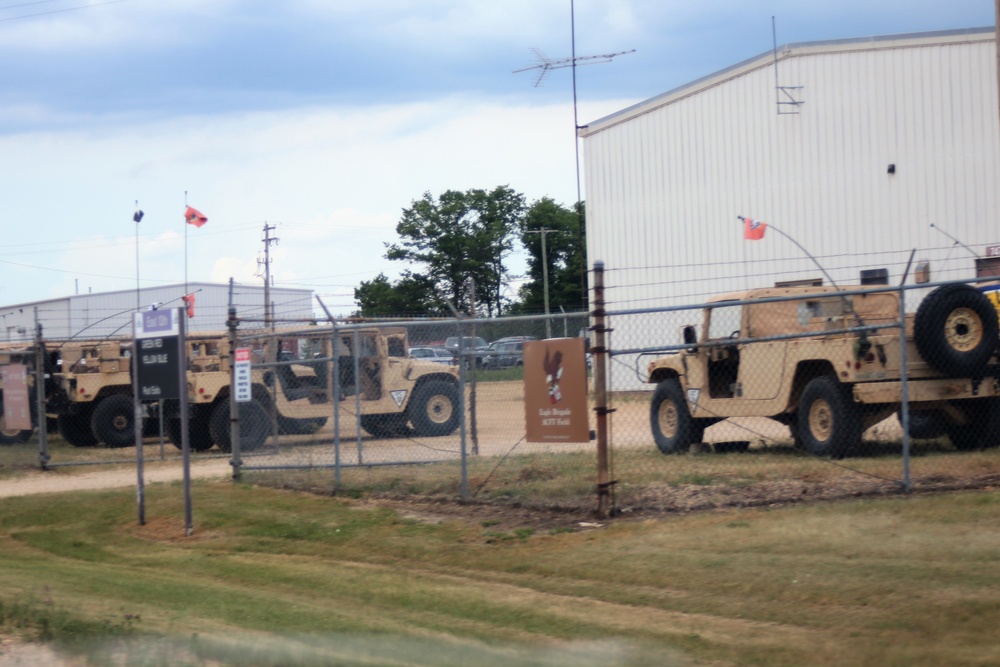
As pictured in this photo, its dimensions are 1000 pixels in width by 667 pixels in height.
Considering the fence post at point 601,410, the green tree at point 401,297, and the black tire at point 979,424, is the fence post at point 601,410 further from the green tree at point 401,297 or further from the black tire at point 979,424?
the green tree at point 401,297

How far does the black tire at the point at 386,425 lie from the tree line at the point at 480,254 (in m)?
45.5

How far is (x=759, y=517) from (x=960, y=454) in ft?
12.7

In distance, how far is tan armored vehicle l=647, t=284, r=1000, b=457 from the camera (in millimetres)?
11172

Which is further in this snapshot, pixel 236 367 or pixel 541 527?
pixel 236 367

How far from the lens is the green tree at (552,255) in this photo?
6544cm

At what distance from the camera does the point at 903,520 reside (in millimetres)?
8586

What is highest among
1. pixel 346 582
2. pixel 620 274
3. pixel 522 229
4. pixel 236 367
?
pixel 522 229

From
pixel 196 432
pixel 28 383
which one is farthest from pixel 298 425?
pixel 28 383

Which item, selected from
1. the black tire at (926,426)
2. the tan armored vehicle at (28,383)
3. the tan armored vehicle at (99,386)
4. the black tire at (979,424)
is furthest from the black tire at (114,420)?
the black tire at (979,424)

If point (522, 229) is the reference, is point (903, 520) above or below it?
below

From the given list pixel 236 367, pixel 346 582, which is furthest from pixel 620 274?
pixel 346 582

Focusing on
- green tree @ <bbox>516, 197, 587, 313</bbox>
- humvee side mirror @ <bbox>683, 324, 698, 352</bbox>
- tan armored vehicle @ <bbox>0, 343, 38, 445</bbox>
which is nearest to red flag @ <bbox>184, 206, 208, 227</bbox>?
tan armored vehicle @ <bbox>0, 343, 38, 445</bbox>

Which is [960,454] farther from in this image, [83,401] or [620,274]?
[620,274]

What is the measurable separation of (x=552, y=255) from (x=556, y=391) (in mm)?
59070
